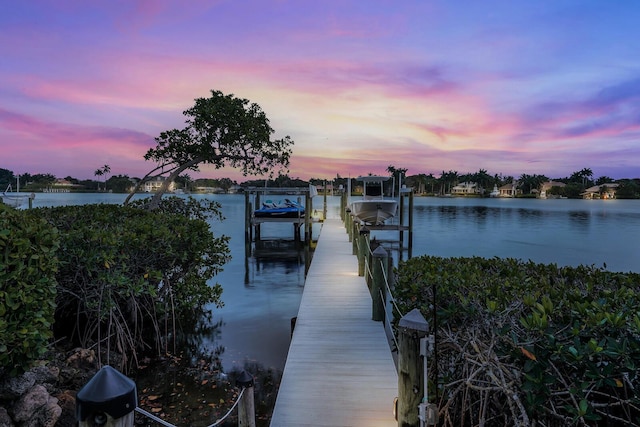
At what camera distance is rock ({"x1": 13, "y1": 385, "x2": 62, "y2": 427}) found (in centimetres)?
419

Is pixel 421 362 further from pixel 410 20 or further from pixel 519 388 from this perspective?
pixel 410 20

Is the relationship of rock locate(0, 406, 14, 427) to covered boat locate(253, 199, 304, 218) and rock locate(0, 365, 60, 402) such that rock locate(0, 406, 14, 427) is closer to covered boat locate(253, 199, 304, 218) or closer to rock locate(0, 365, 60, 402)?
rock locate(0, 365, 60, 402)

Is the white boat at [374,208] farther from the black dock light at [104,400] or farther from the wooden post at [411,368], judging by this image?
the black dock light at [104,400]

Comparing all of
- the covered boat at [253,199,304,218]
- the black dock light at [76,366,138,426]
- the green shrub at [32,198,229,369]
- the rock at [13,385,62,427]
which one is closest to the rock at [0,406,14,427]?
the rock at [13,385,62,427]

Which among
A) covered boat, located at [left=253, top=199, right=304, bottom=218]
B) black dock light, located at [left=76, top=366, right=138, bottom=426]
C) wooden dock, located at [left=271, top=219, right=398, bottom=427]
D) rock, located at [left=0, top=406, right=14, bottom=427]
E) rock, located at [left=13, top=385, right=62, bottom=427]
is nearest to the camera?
black dock light, located at [left=76, top=366, right=138, bottom=426]

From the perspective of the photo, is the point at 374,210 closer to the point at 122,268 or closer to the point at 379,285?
the point at 379,285

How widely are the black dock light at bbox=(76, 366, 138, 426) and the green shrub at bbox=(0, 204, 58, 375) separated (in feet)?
9.16

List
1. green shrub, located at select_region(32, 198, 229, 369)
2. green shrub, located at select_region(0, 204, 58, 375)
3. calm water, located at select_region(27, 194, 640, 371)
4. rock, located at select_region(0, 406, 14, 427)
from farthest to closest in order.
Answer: calm water, located at select_region(27, 194, 640, 371) < green shrub, located at select_region(32, 198, 229, 369) < rock, located at select_region(0, 406, 14, 427) < green shrub, located at select_region(0, 204, 58, 375)

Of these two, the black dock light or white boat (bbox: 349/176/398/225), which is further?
white boat (bbox: 349/176/398/225)

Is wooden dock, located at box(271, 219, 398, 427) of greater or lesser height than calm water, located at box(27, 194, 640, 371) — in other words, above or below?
above

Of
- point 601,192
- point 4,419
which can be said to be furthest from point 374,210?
point 601,192

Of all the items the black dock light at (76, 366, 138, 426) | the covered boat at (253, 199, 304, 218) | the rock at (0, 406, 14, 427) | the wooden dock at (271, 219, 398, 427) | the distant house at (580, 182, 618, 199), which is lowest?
the wooden dock at (271, 219, 398, 427)

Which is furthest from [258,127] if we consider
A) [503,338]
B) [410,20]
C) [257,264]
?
[503,338]

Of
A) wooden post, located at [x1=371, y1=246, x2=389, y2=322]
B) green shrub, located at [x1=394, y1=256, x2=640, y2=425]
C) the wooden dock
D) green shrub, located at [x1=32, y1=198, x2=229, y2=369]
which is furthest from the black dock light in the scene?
wooden post, located at [x1=371, y1=246, x2=389, y2=322]
